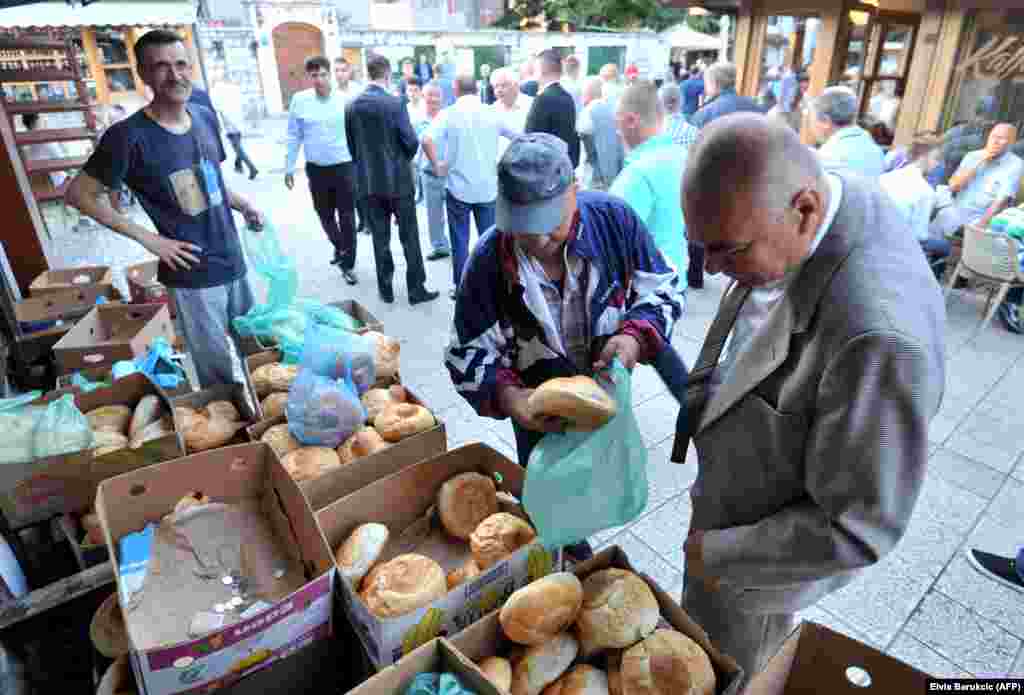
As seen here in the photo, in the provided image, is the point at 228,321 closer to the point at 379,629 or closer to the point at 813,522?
the point at 379,629

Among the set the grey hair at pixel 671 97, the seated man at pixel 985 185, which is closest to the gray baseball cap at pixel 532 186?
the grey hair at pixel 671 97

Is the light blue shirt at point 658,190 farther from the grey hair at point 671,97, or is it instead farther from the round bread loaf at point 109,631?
the round bread loaf at point 109,631

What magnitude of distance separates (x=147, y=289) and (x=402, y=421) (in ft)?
8.97

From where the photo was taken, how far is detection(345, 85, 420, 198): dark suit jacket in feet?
16.8

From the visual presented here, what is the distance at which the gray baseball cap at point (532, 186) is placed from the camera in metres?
1.59

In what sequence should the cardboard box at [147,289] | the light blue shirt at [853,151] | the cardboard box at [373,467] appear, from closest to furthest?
the cardboard box at [373,467], the cardboard box at [147,289], the light blue shirt at [853,151]

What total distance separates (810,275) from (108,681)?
1.86 meters

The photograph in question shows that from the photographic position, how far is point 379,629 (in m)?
1.35

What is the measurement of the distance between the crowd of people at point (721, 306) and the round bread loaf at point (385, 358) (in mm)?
793

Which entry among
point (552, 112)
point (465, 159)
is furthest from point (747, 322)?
point (552, 112)

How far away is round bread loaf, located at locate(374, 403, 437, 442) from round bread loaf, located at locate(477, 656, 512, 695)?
3.11 feet

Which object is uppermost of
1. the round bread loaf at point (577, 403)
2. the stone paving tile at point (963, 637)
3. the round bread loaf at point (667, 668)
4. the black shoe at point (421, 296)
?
the round bread loaf at point (577, 403)

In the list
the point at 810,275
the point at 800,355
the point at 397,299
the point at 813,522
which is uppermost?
the point at 810,275

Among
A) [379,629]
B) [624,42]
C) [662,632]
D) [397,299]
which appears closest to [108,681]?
[379,629]
